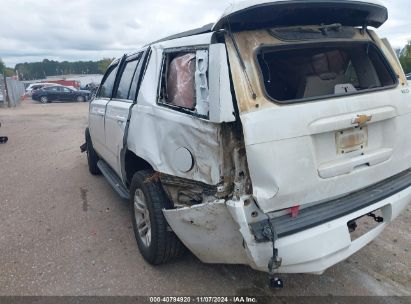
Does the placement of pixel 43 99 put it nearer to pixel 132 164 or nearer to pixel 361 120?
pixel 132 164

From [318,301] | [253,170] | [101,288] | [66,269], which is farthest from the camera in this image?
[66,269]

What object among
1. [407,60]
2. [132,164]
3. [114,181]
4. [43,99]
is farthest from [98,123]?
[407,60]

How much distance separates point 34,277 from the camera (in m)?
3.07

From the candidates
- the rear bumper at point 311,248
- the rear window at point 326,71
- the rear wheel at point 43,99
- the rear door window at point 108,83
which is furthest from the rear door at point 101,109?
the rear wheel at point 43,99

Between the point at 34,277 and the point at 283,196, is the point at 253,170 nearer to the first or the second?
the point at 283,196

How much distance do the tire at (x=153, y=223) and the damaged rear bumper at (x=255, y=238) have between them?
0.31m

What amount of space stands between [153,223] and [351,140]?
1.62 meters

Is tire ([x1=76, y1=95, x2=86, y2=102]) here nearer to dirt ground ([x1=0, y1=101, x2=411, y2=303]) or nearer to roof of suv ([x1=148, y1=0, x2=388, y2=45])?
dirt ground ([x1=0, y1=101, x2=411, y2=303])

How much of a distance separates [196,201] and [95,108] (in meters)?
3.01

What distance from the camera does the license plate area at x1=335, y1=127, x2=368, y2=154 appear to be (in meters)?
2.43

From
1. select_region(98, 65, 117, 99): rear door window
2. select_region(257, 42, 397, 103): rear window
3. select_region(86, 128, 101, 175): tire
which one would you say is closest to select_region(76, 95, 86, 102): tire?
select_region(86, 128, 101, 175): tire

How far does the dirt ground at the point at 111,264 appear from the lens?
114 inches

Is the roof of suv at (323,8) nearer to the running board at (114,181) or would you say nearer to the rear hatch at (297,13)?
the rear hatch at (297,13)

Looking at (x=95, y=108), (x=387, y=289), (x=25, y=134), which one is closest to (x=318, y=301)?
(x=387, y=289)
